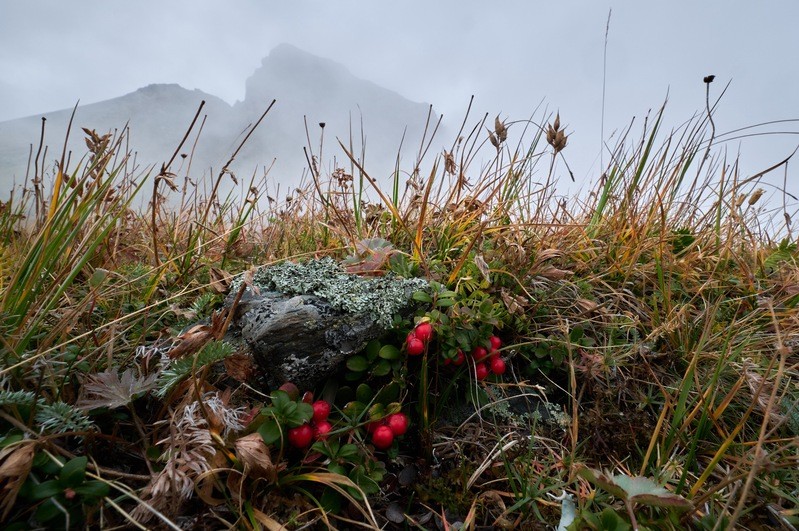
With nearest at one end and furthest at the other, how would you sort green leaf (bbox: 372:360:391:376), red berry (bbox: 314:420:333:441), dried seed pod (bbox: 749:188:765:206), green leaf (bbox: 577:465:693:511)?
1. green leaf (bbox: 577:465:693:511)
2. red berry (bbox: 314:420:333:441)
3. green leaf (bbox: 372:360:391:376)
4. dried seed pod (bbox: 749:188:765:206)

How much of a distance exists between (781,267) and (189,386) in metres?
3.48

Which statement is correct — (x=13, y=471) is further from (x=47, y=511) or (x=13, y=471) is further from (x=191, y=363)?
(x=191, y=363)

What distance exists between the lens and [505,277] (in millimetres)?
2156

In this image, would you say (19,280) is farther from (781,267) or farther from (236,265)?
(781,267)

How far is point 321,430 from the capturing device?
4.68 feet

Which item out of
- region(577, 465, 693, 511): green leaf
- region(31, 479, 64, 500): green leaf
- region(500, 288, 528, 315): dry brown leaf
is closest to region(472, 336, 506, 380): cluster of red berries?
region(500, 288, 528, 315): dry brown leaf

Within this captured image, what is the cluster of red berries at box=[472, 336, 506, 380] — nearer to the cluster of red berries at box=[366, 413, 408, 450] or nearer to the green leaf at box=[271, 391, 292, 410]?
the cluster of red berries at box=[366, 413, 408, 450]

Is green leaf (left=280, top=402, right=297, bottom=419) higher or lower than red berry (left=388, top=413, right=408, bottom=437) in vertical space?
higher

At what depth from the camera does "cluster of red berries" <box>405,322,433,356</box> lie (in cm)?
157

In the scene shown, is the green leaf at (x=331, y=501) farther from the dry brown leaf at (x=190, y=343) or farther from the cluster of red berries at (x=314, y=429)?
the dry brown leaf at (x=190, y=343)

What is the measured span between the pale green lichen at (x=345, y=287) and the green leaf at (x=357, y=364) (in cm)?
16

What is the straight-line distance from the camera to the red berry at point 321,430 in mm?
1413

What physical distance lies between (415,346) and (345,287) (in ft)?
1.32

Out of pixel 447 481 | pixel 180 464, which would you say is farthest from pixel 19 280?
pixel 447 481
